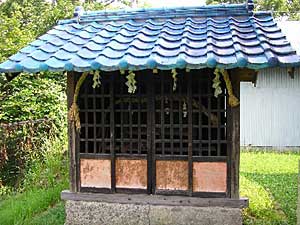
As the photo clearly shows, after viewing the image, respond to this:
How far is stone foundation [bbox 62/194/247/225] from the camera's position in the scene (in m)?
5.87

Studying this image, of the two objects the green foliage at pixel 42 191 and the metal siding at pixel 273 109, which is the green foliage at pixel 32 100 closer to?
the green foliage at pixel 42 191

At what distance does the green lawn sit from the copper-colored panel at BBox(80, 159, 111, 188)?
0.88m

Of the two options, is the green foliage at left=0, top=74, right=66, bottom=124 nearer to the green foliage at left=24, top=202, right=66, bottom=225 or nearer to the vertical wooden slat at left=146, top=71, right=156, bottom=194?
the green foliage at left=24, top=202, right=66, bottom=225

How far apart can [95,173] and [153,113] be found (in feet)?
3.99

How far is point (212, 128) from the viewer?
6.01 meters

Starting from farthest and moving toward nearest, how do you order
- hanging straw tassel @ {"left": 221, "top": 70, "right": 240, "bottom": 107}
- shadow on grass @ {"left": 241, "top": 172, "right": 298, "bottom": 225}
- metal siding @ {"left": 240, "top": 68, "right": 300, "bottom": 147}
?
metal siding @ {"left": 240, "top": 68, "right": 300, "bottom": 147}
shadow on grass @ {"left": 241, "top": 172, "right": 298, "bottom": 225}
hanging straw tassel @ {"left": 221, "top": 70, "right": 240, "bottom": 107}

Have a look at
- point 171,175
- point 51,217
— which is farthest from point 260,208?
point 51,217

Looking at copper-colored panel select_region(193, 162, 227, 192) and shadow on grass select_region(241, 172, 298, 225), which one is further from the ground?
copper-colored panel select_region(193, 162, 227, 192)

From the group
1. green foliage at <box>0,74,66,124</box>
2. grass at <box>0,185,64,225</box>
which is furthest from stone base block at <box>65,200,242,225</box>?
green foliage at <box>0,74,66,124</box>

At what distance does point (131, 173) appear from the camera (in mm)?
6113

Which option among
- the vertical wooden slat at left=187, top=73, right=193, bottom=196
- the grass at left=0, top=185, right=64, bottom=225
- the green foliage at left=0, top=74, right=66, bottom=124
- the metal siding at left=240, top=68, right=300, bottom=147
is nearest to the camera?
the vertical wooden slat at left=187, top=73, right=193, bottom=196

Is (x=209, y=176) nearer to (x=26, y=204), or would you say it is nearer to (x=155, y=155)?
(x=155, y=155)

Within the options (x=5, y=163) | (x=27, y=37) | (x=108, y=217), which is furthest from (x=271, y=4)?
(x=108, y=217)

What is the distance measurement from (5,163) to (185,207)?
16.4 ft
